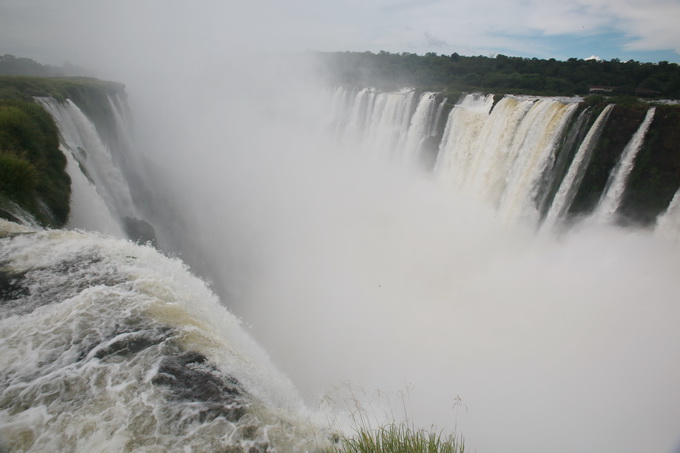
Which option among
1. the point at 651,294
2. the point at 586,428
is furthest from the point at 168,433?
the point at 651,294

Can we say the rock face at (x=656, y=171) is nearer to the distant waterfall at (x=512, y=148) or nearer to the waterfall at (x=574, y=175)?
the distant waterfall at (x=512, y=148)

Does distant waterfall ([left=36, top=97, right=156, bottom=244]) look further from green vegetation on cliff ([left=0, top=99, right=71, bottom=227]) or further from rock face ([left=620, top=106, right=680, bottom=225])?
rock face ([left=620, top=106, right=680, bottom=225])

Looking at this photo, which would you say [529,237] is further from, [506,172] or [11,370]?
[11,370]

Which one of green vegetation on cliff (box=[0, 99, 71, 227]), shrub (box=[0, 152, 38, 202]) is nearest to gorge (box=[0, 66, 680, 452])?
green vegetation on cliff (box=[0, 99, 71, 227])

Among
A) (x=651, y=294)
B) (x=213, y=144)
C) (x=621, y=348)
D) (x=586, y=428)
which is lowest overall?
(x=213, y=144)

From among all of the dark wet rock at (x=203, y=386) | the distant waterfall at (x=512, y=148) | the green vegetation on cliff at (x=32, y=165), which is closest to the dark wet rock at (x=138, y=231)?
the green vegetation on cliff at (x=32, y=165)

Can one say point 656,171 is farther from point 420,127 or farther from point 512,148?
point 420,127
